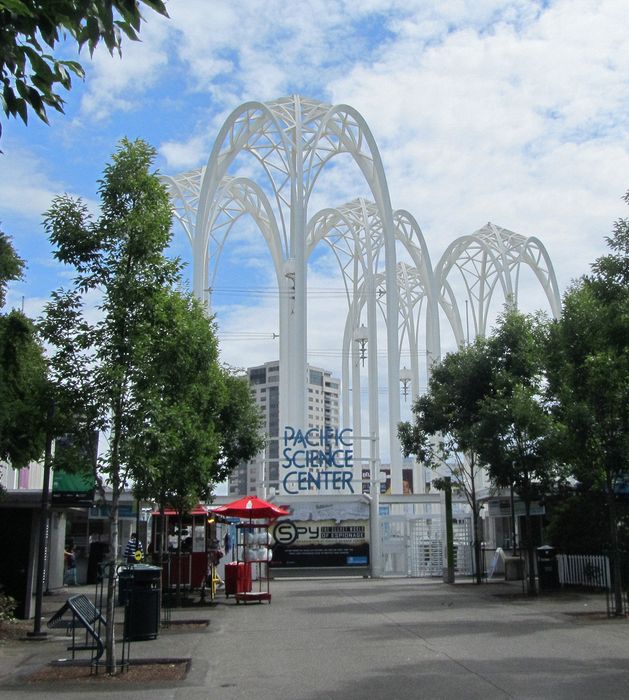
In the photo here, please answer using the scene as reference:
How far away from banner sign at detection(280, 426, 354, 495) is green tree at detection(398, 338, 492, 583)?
18.5 feet

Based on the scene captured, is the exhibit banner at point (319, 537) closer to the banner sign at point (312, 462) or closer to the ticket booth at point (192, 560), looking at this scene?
the banner sign at point (312, 462)

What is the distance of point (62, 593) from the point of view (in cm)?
2803

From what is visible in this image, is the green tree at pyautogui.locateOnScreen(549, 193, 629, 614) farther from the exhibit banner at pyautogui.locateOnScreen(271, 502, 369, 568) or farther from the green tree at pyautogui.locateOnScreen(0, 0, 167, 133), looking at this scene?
the exhibit banner at pyautogui.locateOnScreen(271, 502, 369, 568)

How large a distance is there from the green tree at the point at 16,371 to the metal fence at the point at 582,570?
15.1 m

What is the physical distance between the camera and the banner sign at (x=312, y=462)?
3612 cm

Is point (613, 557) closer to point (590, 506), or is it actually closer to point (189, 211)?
point (590, 506)

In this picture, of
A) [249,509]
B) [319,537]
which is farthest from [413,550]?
[249,509]

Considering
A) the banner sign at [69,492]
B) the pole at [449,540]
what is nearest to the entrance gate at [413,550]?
the pole at [449,540]

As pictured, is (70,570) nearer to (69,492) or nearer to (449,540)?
(69,492)

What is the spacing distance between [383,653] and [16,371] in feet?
27.0

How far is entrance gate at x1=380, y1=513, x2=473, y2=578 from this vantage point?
35938 millimetres

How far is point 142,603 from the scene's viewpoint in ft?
49.3

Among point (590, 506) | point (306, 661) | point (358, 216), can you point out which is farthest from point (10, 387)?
point (358, 216)

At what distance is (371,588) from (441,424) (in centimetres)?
574
